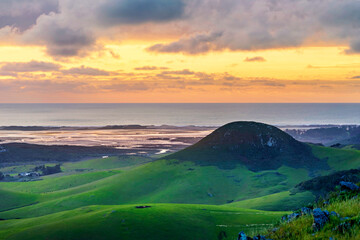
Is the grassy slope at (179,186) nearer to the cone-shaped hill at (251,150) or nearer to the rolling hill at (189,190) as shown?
the rolling hill at (189,190)

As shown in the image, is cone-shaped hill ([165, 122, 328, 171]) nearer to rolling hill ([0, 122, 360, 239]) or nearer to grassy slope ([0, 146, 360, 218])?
rolling hill ([0, 122, 360, 239])

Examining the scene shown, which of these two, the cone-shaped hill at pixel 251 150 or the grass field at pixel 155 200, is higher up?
the cone-shaped hill at pixel 251 150

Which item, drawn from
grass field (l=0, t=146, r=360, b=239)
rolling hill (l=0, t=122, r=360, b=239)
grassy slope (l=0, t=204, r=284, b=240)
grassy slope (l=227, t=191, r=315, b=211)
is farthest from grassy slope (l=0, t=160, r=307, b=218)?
grassy slope (l=0, t=204, r=284, b=240)

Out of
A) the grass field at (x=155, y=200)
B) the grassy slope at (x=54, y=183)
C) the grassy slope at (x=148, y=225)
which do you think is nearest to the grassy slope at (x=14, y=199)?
the grass field at (x=155, y=200)

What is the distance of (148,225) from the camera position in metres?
60.1

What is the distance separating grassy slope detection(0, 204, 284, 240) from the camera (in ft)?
185

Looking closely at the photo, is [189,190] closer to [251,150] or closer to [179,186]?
[179,186]

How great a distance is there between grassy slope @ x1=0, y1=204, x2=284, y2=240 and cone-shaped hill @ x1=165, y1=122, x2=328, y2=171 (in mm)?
71840

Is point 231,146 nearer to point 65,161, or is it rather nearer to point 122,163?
point 122,163

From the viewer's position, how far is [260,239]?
14.2m

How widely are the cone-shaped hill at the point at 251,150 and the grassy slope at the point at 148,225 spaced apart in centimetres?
7184

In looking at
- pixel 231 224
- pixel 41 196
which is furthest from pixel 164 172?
pixel 231 224

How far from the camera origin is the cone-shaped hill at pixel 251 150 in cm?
14101

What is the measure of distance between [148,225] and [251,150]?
9645cm
